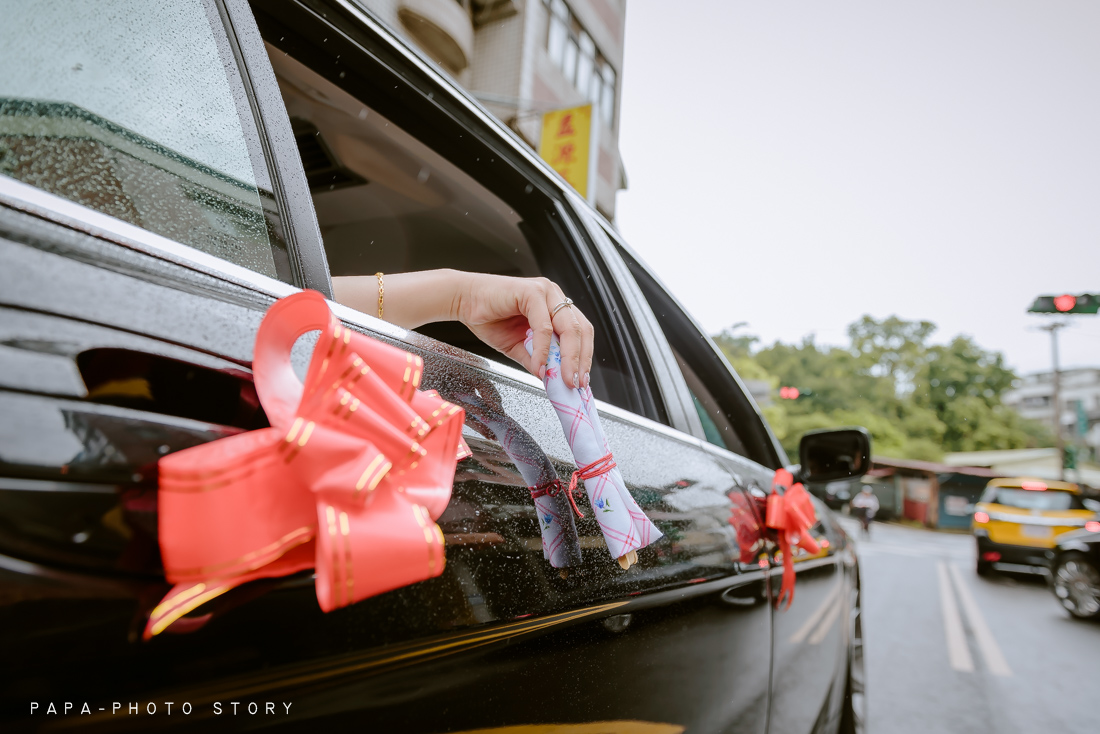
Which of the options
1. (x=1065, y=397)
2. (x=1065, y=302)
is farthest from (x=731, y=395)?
(x=1065, y=397)

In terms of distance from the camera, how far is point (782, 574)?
5.58 ft

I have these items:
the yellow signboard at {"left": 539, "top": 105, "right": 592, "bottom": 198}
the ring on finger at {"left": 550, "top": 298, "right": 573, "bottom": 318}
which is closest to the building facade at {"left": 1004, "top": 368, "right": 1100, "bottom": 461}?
the yellow signboard at {"left": 539, "top": 105, "right": 592, "bottom": 198}

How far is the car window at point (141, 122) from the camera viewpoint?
0.52 metres

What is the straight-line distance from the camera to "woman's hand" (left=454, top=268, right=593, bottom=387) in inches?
36.2

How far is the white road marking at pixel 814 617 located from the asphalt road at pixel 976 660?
2193 millimetres

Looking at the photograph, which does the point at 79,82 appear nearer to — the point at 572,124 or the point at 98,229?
the point at 98,229

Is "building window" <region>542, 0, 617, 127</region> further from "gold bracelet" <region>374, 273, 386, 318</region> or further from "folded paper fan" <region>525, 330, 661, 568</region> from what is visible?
"folded paper fan" <region>525, 330, 661, 568</region>

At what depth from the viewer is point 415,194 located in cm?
183

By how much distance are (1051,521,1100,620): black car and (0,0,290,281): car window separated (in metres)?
9.40

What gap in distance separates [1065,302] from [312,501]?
42.0 ft

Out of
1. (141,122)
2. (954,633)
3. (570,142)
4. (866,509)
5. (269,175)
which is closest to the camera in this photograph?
(141,122)

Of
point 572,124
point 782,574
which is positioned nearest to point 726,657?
point 782,574

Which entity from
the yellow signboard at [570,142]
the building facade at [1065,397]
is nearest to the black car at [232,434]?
the yellow signboard at [570,142]

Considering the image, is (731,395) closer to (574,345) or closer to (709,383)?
(709,383)
